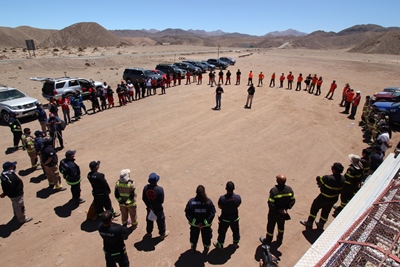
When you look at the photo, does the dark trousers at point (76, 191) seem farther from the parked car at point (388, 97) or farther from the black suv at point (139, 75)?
the black suv at point (139, 75)

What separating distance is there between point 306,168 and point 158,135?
6.91 metres

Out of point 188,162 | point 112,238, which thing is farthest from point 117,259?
point 188,162

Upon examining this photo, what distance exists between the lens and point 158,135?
42.7 feet

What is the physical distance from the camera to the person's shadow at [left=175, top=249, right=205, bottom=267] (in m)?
5.61

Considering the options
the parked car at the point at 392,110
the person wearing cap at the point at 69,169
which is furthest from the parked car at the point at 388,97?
the person wearing cap at the point at 69,169

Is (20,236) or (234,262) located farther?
(20,236)

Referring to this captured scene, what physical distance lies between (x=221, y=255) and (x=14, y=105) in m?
14.8

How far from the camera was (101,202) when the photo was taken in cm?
666

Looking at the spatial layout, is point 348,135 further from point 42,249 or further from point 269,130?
point 42,249

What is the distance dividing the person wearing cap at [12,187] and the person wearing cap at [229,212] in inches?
198

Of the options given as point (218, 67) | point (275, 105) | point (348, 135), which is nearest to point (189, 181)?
point (348, 135)

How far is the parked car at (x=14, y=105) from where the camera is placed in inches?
585

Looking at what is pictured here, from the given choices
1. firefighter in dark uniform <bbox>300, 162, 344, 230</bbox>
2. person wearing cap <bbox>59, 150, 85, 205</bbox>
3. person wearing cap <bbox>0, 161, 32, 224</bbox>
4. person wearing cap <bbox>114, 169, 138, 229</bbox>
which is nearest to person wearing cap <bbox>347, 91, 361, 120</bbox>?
firefighter in dark uniform <bbox>300, 162, 344, 230</bbox>

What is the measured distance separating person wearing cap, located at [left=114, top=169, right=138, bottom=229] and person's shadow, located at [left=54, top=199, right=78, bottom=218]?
1901 millimetres
